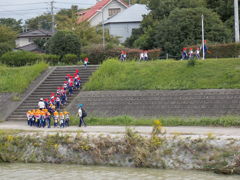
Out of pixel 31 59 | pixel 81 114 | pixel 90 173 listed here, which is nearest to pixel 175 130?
pixel 81 114

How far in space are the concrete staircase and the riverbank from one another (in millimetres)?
9451

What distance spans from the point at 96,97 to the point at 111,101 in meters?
1.24

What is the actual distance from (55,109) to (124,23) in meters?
49.6

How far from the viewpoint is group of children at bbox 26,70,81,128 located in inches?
1078

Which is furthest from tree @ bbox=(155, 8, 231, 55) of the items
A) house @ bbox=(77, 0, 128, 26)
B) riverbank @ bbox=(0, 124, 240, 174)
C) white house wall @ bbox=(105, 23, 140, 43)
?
house @ bbox=(77, 0, 128, 26)

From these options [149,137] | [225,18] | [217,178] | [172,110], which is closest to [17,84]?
[172,110]

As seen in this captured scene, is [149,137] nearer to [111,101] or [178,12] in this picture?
[111,101]

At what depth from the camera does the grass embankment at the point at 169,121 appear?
2438cm

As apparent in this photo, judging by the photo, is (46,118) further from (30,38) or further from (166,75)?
(30,38)

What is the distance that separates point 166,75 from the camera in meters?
31.5

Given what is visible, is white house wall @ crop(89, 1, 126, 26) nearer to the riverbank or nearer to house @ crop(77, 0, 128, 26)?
house @ crop(77, 0, 128, 26)

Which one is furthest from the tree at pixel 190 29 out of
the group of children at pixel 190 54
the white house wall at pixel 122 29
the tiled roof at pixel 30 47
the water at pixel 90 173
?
the white house wall at pixel 122 29

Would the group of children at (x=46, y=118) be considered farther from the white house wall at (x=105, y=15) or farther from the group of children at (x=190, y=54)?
the white house wall at (x=105, y=15)

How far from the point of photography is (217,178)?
17125 millimetres
